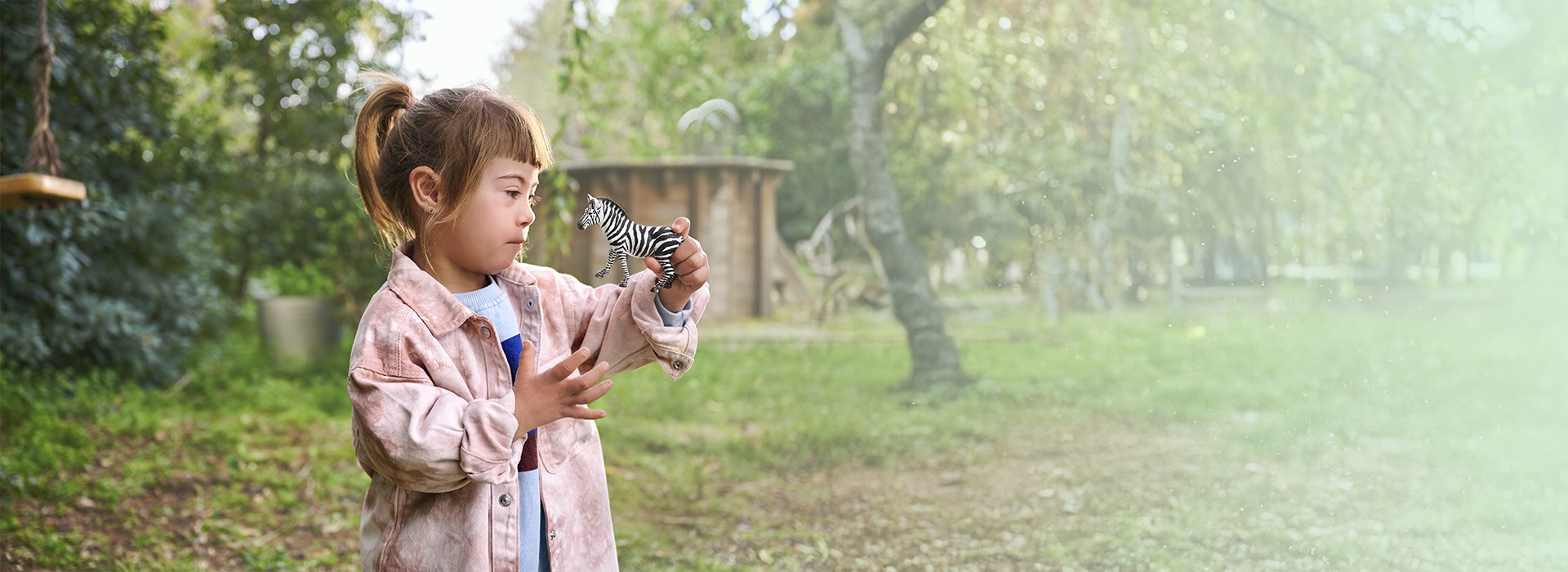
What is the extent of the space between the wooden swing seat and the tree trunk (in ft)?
7.10

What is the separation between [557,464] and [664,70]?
3.11 metres

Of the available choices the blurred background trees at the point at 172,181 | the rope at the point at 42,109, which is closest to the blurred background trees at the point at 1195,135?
the rope at the point at 42,109

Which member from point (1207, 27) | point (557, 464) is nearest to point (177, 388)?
point (557, 464)

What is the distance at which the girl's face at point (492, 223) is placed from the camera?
1058 mm

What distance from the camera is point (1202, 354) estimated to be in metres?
3.14

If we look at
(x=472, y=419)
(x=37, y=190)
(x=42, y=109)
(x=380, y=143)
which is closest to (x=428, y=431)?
(x=472, y=419)

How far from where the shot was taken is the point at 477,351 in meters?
1.07

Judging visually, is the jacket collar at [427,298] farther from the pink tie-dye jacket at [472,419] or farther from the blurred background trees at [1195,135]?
the blurred background trees at [1195,135]

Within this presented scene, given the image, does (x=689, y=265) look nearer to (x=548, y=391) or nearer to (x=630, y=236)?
(x=630, y=236)

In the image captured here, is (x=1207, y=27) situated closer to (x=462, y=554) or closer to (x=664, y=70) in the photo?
(x=664, y=70)

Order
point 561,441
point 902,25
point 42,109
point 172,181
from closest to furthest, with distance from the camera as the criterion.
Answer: point 561,441, point 42,109, point 902,25, point 172,181

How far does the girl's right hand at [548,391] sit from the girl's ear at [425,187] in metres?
0.20

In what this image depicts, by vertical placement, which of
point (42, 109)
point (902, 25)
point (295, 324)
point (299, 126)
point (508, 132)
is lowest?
point (295, 324)

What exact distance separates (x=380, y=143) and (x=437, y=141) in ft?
0.42
